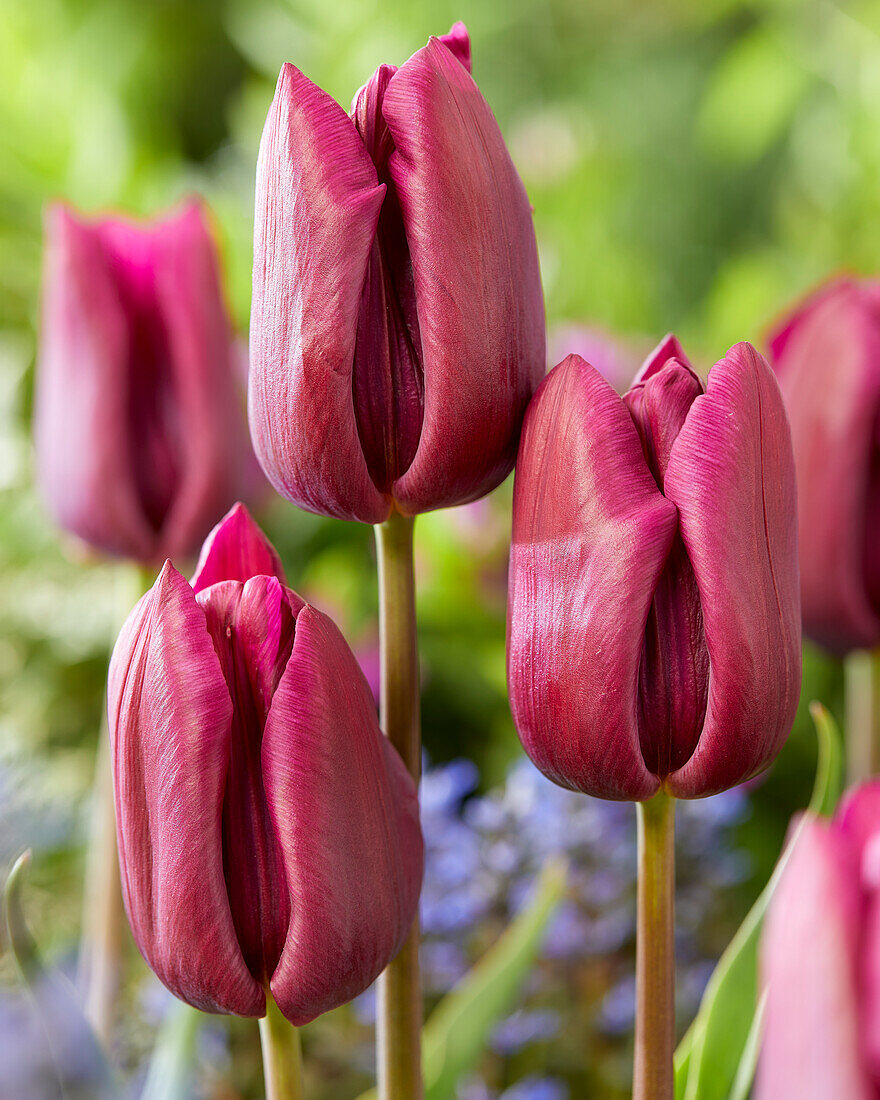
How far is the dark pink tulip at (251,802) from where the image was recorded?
8.4 inches

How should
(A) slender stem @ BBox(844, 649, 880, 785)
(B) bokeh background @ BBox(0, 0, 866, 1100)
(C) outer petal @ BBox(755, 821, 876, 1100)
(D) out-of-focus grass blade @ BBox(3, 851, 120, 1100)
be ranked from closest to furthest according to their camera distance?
(C) outer petal @ BBox(755, 821, 876, 1100) → (D) out-of-focus grass blade @ BBox(3, 851, 120, 1100) → (A) slender stem @ BBox(844, 649, 880, 785) → (B) bokeh background @ BBox(0, 0, 866, 1100)

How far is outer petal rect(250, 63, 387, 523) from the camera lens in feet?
0.73

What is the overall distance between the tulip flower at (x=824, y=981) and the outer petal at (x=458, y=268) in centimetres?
10

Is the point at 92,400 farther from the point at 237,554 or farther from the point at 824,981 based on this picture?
the point at 824,981

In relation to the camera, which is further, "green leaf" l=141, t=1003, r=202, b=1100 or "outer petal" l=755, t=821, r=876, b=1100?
"green leaf" l=141, t=1003, r=202, b=1100

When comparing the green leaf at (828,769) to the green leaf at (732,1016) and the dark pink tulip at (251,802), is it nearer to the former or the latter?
the green leaf at (732,1016)

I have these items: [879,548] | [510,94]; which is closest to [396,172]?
[879,548]

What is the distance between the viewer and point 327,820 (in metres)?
0.22

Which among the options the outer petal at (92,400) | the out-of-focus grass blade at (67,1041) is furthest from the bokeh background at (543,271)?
the outer petal at (92,400)

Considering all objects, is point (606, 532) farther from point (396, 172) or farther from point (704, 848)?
point (704, 848)

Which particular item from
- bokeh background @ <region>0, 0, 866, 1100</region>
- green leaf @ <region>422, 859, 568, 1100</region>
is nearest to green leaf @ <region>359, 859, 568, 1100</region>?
green leaf @ <region>422, 859, 568, 1100</region>

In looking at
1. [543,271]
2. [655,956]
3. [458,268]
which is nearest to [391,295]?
[458,268]

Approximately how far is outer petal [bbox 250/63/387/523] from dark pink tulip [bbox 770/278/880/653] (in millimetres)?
161

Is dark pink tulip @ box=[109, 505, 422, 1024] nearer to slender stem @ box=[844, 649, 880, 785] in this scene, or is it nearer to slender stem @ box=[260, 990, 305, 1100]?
slender stem @ box=[260, 990, 305, 1100]
